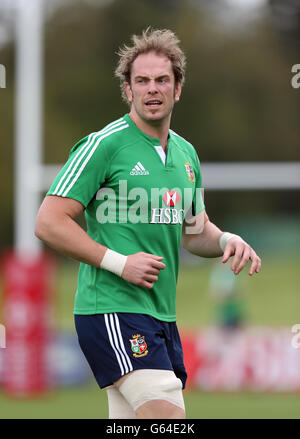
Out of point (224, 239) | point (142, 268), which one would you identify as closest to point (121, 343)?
point (142, 268)

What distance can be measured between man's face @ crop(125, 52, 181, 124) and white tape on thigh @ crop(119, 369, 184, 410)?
3.50 feet

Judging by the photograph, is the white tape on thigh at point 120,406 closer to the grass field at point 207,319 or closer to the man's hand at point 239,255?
the man's hand at point 239,255

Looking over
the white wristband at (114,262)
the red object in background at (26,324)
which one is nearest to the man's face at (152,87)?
the white wristband at (114,262)

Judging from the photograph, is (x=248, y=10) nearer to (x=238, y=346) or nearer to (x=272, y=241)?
(x=238, y=346)

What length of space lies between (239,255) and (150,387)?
26.3 inches

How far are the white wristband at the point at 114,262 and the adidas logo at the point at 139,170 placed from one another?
0.35 metres

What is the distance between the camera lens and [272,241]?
2883 centimetres

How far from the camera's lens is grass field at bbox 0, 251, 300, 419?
1048 cm

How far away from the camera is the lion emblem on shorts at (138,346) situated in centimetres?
398

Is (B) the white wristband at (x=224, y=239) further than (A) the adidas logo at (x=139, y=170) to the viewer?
Yes

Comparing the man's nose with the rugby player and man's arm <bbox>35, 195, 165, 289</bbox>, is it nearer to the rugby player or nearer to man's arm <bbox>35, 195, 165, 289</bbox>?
the rugby player
